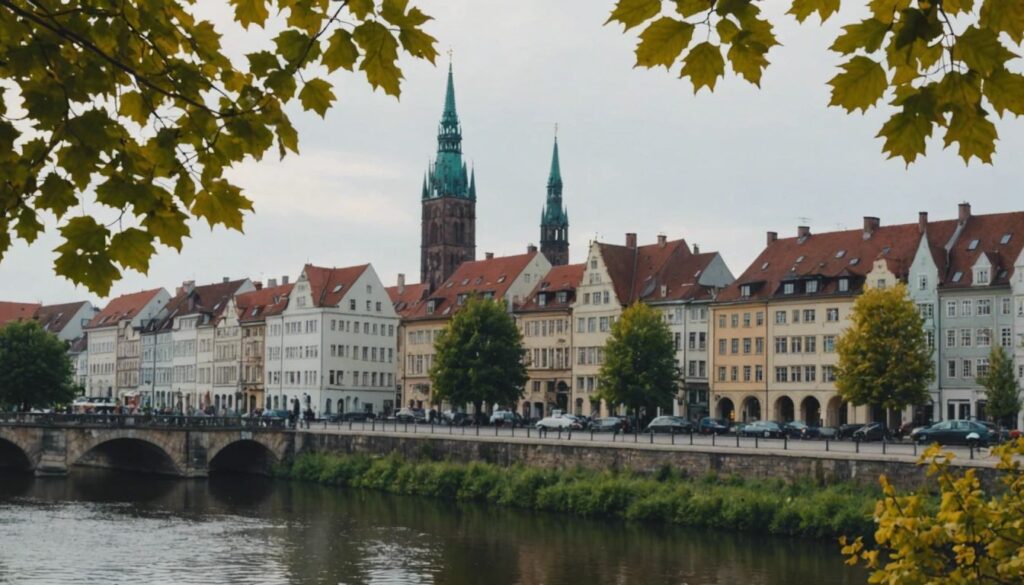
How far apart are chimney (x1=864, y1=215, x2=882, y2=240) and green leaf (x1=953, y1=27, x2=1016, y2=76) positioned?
81547mm

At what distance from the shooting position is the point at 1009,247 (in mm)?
75875

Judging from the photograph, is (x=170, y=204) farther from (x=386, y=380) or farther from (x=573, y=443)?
(x=386, y=380)

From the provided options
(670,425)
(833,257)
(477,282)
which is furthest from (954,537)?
(477,282)

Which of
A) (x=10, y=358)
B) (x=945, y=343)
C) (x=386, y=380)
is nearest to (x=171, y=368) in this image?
(x=386, y=380)

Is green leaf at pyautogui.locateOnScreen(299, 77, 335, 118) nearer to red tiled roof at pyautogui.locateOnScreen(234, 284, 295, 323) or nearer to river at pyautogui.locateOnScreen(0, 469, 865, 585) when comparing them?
river at pyautogui.locateOnScreen(0, 469, 865, 585)

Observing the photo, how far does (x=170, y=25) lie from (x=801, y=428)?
200ft

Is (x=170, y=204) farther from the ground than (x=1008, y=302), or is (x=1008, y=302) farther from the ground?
(x=1008, y=302)

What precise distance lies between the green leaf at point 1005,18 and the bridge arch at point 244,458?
245ft

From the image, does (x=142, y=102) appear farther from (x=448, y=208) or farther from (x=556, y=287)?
(x=448, y=208)

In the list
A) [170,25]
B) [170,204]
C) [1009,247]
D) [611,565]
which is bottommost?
[611,565]

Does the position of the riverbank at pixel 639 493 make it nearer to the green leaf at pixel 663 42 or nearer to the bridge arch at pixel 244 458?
the bridge arch at pixel 244 458

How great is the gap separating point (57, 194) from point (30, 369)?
90.5m

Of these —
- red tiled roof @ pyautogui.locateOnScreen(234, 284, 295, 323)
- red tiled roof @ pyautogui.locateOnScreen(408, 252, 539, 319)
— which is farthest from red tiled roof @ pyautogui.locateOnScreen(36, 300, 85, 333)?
red tiled roof @ pyautogui.locateOnScreen(408, 252, 539, 319)

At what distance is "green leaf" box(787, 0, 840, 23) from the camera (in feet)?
16.0
